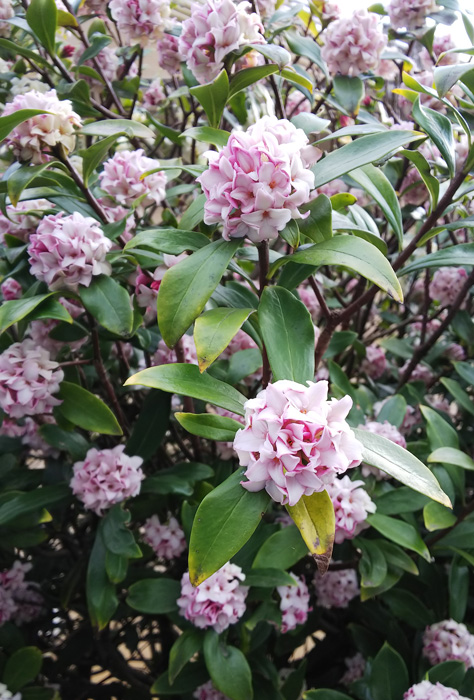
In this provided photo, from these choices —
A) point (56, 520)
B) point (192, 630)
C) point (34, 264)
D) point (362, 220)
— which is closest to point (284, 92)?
point (362, 220)

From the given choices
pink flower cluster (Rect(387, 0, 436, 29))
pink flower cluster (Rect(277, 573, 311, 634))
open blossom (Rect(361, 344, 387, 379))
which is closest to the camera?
pink flower cluster (Rect(277, 573, 311, 634))

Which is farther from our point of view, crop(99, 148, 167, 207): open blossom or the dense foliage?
crop(99, 148, 167, 207): open blossom

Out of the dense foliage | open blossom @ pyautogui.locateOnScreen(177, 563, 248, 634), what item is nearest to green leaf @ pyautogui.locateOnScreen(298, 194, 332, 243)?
the dense foliage

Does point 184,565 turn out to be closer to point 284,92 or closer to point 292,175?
point 292,175

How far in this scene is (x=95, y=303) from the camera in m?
0.72

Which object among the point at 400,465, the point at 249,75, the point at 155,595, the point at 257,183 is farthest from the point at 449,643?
the point at 249,75

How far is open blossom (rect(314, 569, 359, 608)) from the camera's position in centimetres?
100

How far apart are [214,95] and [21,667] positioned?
0.90 meters

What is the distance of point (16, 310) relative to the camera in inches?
26.4

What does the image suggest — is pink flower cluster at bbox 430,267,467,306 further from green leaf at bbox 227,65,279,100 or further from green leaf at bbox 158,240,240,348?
green leaf at bbox 158,240,240,348

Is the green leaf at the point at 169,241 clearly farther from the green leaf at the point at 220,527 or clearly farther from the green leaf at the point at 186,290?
the green leaf at the point at 220,527

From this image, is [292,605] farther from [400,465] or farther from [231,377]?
[400,465]

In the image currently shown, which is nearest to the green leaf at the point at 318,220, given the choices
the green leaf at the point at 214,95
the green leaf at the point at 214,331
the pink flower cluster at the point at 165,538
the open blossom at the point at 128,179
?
the green leaf at the point at 214,331

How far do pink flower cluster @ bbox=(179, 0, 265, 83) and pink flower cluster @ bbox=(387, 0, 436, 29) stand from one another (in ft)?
1.61
